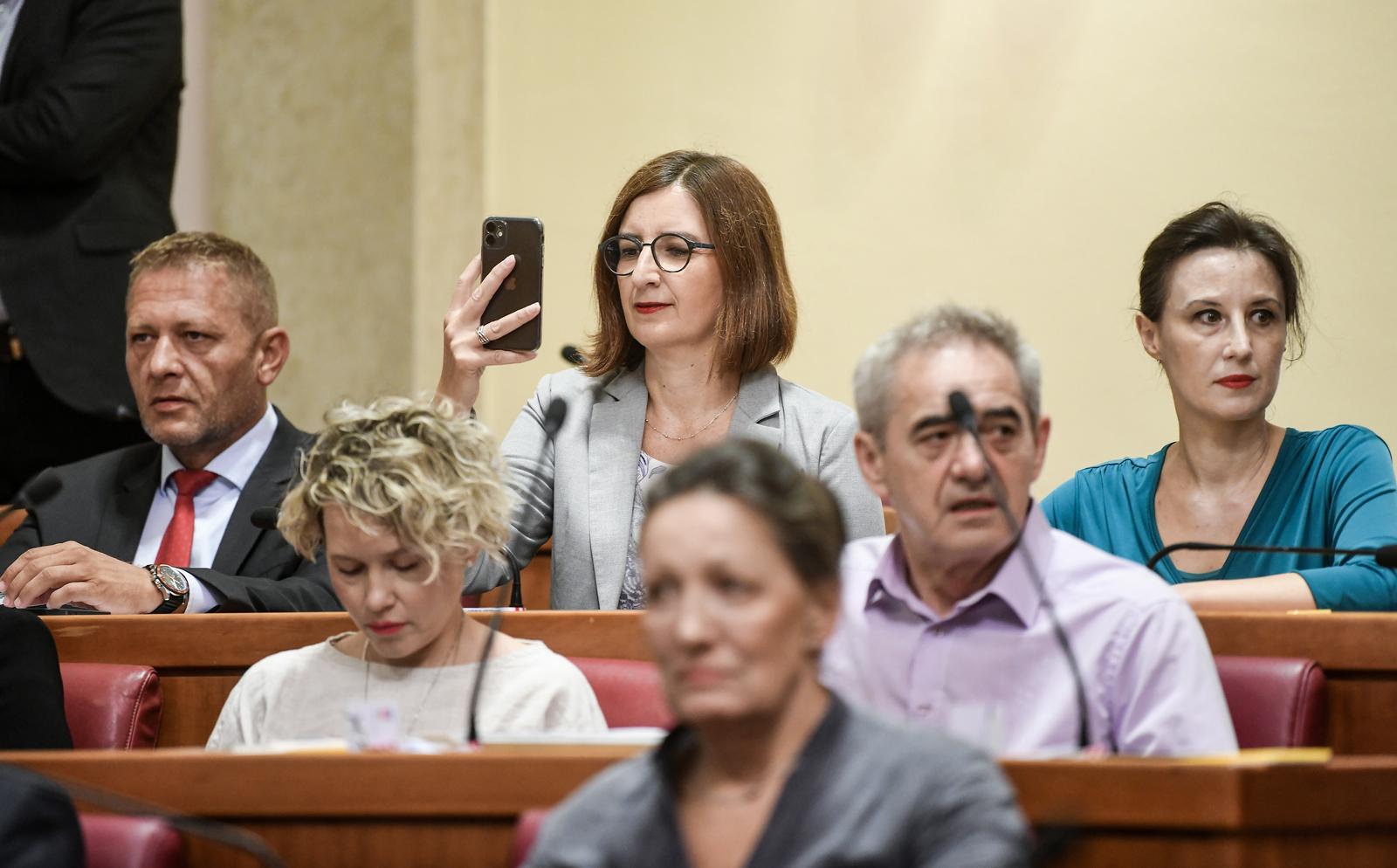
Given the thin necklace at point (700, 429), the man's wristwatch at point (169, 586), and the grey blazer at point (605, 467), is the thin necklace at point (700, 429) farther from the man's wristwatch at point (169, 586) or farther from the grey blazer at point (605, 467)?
the man's wristwatch at point (169, 586)

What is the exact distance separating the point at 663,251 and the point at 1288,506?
1013 millimetres

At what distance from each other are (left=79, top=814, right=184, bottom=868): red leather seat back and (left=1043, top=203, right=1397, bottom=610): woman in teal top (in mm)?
1568

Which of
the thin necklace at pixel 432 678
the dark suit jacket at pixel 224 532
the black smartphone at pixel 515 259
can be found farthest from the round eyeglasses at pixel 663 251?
the thin necklace at pixel 432 678

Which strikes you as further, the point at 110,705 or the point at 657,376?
the point at 657,376

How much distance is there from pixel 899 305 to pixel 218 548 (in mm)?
1830

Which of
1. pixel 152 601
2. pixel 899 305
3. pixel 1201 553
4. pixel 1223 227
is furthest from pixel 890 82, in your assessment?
pixel 152 601

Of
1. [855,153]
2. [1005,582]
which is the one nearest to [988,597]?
[1005,582]

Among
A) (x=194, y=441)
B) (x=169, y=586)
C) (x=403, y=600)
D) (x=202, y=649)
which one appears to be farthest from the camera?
(x=194, y=441)

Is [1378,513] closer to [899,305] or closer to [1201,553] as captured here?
[1201,553]

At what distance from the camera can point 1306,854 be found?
→ 134 cm

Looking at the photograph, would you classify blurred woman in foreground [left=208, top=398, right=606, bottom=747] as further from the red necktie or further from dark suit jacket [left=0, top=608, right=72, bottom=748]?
the red necktie

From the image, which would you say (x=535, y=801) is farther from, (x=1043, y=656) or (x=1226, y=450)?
(x=1226, y=450)

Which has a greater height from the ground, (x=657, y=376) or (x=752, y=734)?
(x=657, y=376)

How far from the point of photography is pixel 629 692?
2.00 meters
